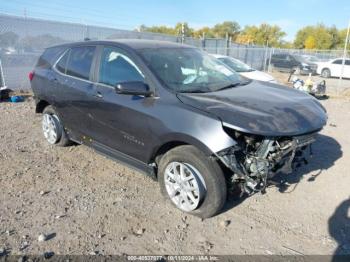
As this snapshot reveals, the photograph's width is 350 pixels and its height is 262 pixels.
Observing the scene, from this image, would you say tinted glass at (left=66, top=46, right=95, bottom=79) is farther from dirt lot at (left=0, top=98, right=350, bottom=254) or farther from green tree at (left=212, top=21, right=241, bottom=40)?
green tree at (left=212, top=21, right=241, bottom=40)

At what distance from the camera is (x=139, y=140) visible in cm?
369

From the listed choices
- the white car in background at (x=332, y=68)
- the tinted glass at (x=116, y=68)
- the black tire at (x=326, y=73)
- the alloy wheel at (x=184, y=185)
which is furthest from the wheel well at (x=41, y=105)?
the black tire at (x=326, y=73)

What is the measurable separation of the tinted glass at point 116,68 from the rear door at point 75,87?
0.27m

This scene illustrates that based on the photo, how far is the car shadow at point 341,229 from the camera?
291cm

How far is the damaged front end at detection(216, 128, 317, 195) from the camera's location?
3029 mm

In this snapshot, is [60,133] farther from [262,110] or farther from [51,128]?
[262,110]

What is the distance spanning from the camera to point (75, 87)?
14.8ft

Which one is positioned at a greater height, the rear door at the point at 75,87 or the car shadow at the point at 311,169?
the rear door at the point at 75,87

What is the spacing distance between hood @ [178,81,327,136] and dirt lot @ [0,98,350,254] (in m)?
1.04

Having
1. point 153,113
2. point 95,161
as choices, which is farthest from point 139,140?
point 95,161

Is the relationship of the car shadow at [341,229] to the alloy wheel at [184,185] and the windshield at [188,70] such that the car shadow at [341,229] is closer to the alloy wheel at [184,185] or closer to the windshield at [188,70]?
the alloy wheel at [184,185]

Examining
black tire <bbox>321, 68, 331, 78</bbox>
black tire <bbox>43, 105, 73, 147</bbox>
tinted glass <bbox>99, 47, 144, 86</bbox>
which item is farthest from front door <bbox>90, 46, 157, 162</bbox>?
black tire <bbox>321, 68, 331, 78</bbox>

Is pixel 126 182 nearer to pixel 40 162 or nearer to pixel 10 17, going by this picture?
pixel 40 162

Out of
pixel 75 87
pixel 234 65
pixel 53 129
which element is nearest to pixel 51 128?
pixel 53 129
